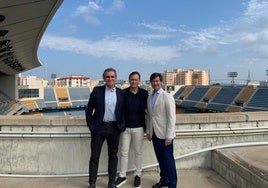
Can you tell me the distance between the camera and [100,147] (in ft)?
13.0

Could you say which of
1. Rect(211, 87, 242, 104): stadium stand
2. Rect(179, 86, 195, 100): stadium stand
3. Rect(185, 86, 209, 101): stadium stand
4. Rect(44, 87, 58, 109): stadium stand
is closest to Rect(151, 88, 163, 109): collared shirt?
Rect(211, 87, 242, 104): stadium stand

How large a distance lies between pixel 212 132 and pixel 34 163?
2.93m

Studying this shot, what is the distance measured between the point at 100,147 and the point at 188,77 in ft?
471

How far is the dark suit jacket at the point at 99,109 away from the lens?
3.87 m

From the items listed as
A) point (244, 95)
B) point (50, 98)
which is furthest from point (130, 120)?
point (50, 98)

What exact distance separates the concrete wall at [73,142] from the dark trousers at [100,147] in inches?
24.9

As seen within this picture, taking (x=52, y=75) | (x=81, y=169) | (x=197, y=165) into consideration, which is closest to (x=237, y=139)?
(x=197, y=165)

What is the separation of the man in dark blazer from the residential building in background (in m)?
126

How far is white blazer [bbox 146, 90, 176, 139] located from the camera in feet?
12.4

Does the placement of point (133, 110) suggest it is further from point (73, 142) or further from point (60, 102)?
point (60, 102)

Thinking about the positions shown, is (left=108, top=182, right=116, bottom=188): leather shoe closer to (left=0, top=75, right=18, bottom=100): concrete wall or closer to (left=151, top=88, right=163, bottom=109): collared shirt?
(left=151, top=88, right=163, bottom=109): collared shirt

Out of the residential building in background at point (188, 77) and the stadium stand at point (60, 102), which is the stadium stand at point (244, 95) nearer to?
Result: the stadium stand at point (60, 102)

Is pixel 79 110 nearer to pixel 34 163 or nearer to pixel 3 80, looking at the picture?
pixel 3 80

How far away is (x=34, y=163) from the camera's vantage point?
4.59m
